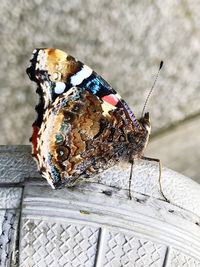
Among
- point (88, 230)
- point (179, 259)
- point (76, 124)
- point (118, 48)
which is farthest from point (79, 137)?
point (118, 48)

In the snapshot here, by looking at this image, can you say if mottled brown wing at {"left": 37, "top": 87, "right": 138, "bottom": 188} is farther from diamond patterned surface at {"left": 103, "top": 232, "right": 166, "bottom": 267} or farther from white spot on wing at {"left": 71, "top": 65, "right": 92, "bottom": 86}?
diamond patterned surface at {"left": 103, "top": 232, "right": 166, "bottom": 267}

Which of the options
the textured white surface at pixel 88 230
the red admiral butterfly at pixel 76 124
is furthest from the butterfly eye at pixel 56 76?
the textured white surface at pixel 88 230

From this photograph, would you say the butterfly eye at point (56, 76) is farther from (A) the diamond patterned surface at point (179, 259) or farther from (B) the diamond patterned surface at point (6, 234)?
(A) the diamond patterned surface at point (179, 259)

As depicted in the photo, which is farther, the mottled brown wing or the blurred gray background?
the blurred gray background

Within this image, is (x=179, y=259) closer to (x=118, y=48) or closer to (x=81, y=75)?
(x=81, y=75)

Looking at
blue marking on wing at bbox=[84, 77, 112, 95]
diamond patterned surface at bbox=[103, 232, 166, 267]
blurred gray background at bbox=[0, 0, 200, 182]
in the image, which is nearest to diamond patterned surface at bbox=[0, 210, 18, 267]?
diamond patterned surface at bbox=[103, 232, 166, 267]

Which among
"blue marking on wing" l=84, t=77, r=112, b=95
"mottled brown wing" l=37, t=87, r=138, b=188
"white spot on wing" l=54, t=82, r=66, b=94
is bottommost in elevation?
"mottled brown wing" l=37, t=87, r=138, b=188
